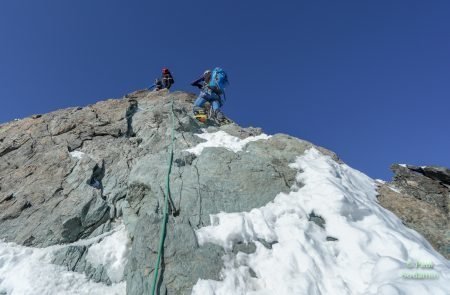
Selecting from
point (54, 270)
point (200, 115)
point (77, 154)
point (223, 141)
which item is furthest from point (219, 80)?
point (54, 270)

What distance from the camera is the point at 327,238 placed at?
733 cm

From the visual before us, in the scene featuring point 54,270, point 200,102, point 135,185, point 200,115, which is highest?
point 200,102

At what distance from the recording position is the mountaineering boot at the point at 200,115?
14570mm

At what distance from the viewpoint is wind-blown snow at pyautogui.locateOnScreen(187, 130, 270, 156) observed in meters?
11.3

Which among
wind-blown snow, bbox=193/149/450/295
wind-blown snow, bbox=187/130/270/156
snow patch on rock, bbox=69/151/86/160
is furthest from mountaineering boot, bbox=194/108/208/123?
wind-blown snow, bbox=193/149/450/295

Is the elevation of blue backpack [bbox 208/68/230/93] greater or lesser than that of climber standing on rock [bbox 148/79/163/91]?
lesser

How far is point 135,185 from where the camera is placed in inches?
378

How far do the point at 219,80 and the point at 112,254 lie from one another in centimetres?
938

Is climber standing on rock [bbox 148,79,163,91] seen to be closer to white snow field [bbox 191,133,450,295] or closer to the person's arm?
the person's arm

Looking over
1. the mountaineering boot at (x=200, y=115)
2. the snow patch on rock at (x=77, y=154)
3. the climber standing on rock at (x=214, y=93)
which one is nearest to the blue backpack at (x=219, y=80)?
the climber standing on rock at (x=214, y=93)

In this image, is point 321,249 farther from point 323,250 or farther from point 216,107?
A: point 216,107

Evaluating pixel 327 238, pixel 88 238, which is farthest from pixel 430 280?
pixel 88 238

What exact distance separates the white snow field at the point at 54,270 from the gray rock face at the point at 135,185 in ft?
0.65

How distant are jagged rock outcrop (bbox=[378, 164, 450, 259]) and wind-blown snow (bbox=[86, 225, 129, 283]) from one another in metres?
6.86
